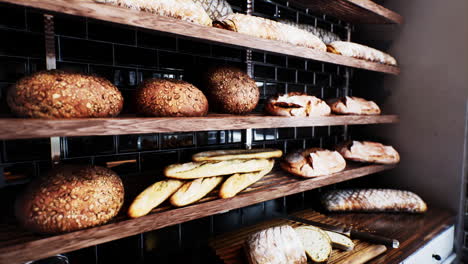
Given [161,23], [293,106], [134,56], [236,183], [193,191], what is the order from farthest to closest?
[293,106], [134,56], [236,183], [193,191], [161,23]

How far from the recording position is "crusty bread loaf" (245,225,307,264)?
106 centimetres

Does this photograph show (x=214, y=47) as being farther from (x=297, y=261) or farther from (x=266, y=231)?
(x=297, y=261)

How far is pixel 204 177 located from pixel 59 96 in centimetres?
54

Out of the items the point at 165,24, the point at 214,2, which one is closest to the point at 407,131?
the point at 214,2

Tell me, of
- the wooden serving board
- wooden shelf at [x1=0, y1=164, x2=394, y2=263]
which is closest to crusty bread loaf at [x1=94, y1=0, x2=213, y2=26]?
wooden shelf at [x1=0, y1=164, x2=394, y2=263]

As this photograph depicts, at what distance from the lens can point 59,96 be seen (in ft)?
2.46

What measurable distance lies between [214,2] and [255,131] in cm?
74

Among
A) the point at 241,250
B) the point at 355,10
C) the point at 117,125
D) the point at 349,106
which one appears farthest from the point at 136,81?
the point at 355,10

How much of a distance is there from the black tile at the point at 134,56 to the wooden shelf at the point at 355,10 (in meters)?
0.83

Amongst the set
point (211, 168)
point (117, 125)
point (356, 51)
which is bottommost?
point (211, 168)

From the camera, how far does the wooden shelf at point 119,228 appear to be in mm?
696

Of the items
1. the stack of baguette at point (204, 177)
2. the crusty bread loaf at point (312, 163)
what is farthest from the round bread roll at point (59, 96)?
the crusty bread loaf at point (312, 163)

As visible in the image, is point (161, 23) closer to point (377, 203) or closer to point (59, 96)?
point (59, 96)

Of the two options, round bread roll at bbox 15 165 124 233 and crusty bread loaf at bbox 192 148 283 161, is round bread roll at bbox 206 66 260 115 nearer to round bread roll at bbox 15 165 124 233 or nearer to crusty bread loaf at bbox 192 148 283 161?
crusty bread loaf at bbox 192 148 283 161
